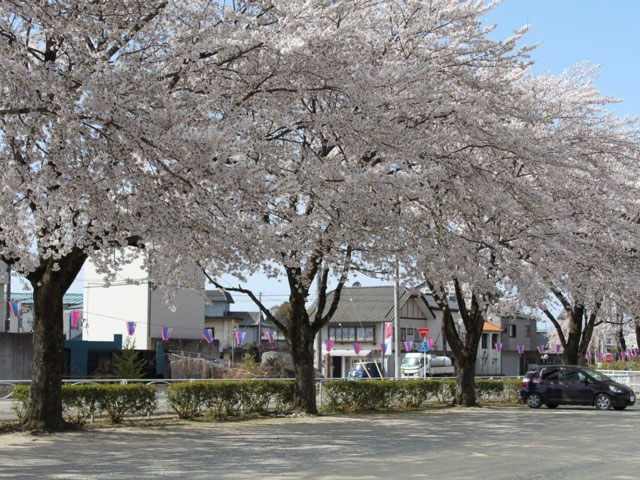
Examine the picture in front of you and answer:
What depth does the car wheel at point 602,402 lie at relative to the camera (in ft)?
86.1

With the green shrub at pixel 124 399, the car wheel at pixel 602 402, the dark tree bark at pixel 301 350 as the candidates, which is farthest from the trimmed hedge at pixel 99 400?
the car wheel at pixel 602 402

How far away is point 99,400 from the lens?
1809cm

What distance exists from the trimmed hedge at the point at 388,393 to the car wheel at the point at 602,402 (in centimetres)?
420

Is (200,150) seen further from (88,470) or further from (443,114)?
(443,114)

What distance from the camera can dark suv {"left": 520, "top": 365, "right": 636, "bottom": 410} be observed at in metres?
26.2

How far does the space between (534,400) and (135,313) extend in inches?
1215

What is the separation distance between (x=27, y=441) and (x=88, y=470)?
3.93 m

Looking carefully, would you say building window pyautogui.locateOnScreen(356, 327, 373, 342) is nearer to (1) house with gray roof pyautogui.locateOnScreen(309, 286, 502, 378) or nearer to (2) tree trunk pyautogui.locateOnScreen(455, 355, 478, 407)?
(1) house with gray roof pyautogui.locateOnScreen(309, 286, 502, 378)

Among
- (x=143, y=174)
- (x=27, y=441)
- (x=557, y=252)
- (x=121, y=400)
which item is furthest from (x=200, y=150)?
(x=557, y=252)

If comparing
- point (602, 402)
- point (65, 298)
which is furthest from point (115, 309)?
point (602, 402)

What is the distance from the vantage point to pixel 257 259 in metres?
14.4

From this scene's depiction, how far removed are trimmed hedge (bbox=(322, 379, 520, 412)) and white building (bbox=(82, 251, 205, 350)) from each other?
86.0 ft

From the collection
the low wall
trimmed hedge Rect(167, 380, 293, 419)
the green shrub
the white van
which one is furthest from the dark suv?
the white van

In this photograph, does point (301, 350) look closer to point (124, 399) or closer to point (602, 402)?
point (124, 399)
